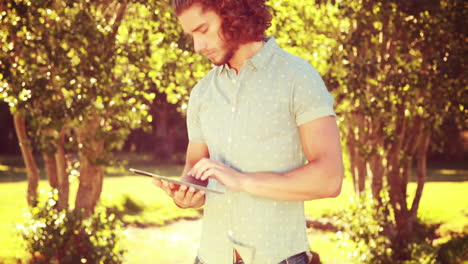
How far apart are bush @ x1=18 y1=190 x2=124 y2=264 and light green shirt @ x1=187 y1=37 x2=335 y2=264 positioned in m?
6.16

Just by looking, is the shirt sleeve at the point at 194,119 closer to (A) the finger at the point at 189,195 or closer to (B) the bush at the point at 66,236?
(A) the finger at the point at 189,195

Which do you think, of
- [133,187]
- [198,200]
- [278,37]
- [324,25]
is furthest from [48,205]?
[133,187]

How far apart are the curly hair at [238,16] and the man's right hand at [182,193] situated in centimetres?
62

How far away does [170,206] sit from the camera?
17875 mm

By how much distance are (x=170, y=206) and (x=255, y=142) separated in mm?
15745

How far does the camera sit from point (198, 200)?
2.55m

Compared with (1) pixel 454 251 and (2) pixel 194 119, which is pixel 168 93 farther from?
(2) pixel 194 119

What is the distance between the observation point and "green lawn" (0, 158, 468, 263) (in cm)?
1171

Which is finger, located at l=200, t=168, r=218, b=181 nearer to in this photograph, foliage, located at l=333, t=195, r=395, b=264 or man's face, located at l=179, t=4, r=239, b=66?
man's face, located at l=179, t=4, r=239, b=66

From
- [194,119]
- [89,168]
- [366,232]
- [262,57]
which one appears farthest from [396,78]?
[262,57]

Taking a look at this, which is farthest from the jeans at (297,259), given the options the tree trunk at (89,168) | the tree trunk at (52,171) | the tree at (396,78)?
Answer: the tree trunk at (52,171)

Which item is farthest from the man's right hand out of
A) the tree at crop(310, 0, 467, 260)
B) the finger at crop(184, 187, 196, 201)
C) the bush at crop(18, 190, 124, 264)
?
the bush at crop(18, 190, 124, 264)

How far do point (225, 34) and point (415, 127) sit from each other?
7.69m

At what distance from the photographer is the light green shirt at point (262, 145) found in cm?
235
